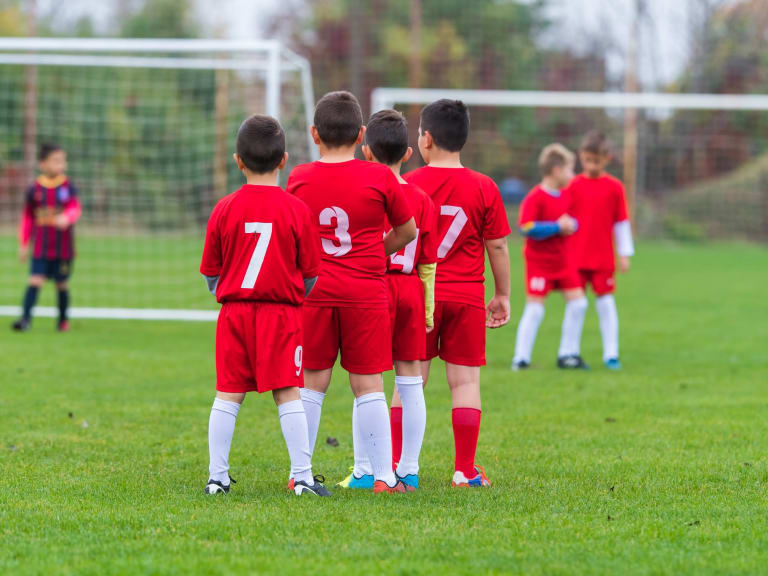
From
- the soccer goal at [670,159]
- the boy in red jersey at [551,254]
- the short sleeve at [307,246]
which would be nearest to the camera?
the short sleeve at [307,246]

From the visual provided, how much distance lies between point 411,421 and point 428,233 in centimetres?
85

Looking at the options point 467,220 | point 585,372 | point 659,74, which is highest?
point 659,74

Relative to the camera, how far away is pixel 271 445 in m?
5.95

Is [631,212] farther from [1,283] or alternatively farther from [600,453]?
[600,453]

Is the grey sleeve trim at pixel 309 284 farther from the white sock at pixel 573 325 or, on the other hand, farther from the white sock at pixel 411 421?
the white sock at pixel 573 325

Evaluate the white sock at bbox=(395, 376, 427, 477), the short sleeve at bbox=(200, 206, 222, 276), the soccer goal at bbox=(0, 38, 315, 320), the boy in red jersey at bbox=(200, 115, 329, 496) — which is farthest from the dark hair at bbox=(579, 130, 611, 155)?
the short sleeve at bbox=(200, 206, 222, 276)

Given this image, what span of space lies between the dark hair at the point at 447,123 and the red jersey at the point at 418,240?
314 millimetres

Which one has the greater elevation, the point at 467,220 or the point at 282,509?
the point at 467,220

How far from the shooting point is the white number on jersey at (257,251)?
14.6 ft

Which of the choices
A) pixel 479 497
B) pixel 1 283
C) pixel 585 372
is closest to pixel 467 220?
pixel 479 497

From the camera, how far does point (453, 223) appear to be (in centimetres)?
502

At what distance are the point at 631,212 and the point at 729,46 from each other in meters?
9.00

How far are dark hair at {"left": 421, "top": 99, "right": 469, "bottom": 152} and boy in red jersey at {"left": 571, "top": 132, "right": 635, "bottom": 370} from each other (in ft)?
15.0

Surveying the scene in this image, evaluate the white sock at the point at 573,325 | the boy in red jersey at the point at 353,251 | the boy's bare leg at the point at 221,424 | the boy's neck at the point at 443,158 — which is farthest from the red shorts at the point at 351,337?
the white sock at the point at 573,325
